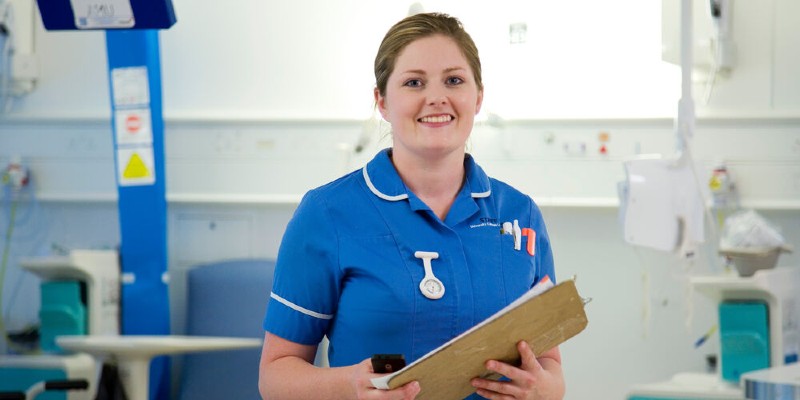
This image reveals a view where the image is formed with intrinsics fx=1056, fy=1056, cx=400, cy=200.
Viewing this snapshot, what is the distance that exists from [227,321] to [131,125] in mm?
890

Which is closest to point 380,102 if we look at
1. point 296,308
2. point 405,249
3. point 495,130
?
point 405,249

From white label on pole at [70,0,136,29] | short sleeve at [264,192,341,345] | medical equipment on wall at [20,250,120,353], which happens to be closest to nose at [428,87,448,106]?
short sleeve at [264,192,341,345]

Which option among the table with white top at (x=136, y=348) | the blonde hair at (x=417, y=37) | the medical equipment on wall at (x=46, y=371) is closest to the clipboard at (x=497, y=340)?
the blonde hair at (x=417, y=37)

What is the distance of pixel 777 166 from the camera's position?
4.12m

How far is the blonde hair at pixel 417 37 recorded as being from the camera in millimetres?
1882

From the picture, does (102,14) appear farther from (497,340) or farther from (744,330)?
(744,330)

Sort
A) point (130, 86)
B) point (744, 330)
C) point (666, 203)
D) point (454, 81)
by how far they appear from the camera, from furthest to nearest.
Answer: point (130, 86) → point (666, 203) → point (744, 330) → point (454, 81)

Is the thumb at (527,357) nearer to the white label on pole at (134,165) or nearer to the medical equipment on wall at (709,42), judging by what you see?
the medical equipment on wall at (709,42)

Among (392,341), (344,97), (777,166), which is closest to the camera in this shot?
(392,341)

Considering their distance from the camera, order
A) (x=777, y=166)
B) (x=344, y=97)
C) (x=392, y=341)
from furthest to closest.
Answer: (x=344, y=97) < (x=777, y=166) < (x=392, y=341)

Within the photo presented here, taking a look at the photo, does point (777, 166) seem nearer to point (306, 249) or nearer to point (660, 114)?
point (660, 114)

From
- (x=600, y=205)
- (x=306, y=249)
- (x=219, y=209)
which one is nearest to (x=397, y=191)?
(x=306, y=249)

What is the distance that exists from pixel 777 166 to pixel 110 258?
2672 millimetres

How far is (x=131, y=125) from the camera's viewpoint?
14.1 ft
